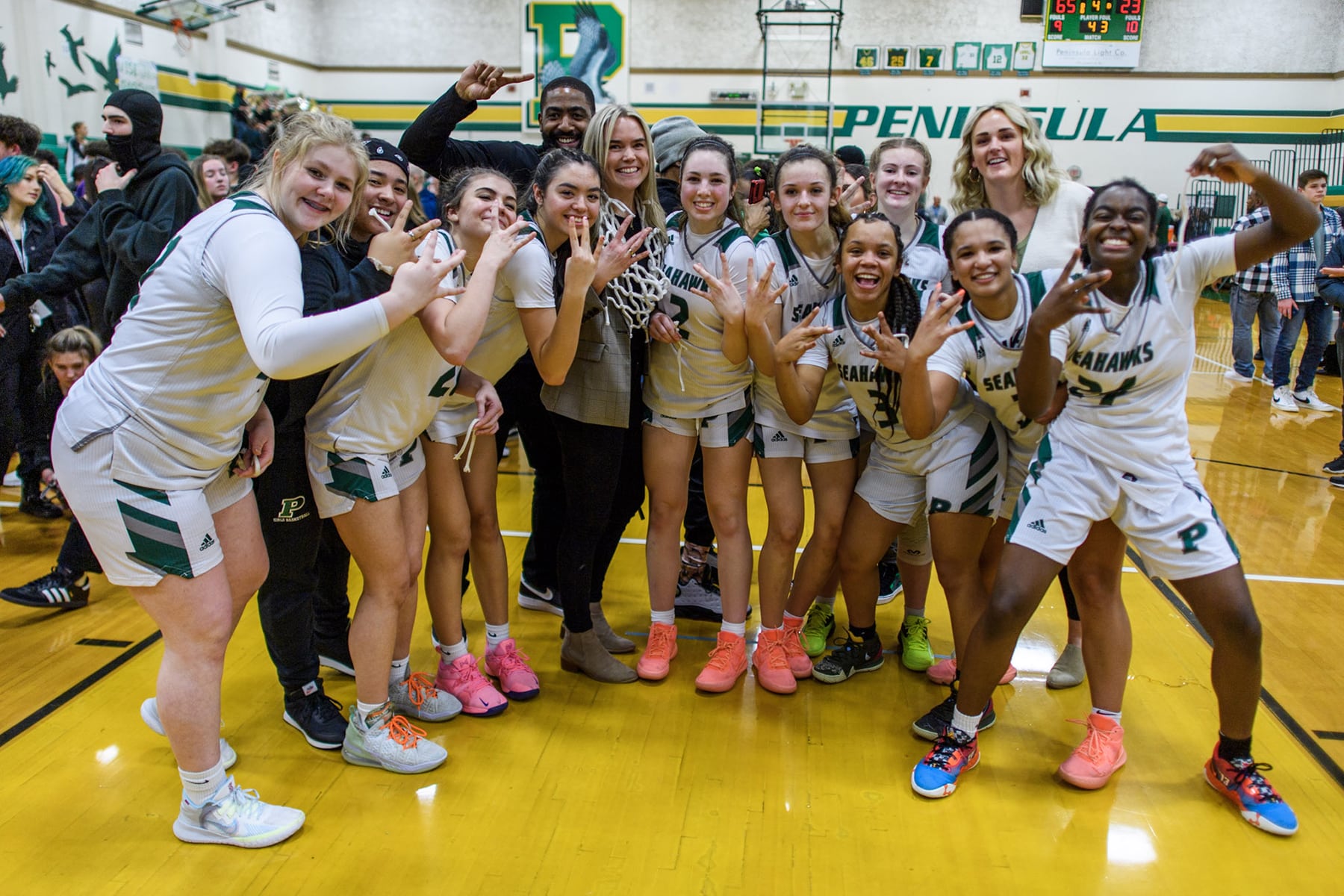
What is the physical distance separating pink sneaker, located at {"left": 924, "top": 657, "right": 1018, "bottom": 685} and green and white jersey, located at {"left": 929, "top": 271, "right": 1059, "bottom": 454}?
3.07ft

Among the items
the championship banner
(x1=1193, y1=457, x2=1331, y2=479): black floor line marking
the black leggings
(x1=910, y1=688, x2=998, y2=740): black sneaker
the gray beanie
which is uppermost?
the championship banner

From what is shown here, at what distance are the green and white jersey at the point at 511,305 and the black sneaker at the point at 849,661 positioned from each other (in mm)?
1489

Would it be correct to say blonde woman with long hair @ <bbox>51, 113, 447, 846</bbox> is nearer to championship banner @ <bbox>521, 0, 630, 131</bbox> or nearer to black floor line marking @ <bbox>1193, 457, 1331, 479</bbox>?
black floor line marking @ <bbox>1193, 457, 1331, 479</bbox>

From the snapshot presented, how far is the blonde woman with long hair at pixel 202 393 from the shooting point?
1964mm

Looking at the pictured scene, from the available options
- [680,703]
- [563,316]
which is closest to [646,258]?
[563,316]

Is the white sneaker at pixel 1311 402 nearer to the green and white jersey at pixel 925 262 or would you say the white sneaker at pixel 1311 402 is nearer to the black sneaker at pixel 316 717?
the green and white jersey at pixel 925 262

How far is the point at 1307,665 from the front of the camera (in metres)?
3.43

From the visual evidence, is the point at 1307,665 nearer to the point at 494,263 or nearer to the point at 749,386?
the point at 749,386

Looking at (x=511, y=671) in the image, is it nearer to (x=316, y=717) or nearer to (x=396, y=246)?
(x=316, y=717)

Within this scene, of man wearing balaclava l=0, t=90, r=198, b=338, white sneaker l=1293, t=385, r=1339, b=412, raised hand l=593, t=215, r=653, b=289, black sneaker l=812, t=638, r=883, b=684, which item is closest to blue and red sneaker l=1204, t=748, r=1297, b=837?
black sneaker l=812, t=638, r=883, b=684

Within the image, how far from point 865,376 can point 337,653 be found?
2.02 metres

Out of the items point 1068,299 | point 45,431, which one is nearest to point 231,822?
point 1068,299

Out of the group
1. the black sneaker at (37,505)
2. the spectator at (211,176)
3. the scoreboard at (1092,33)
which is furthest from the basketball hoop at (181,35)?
the scoreboard at (1092,33)

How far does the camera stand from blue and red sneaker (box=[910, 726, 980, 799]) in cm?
262
